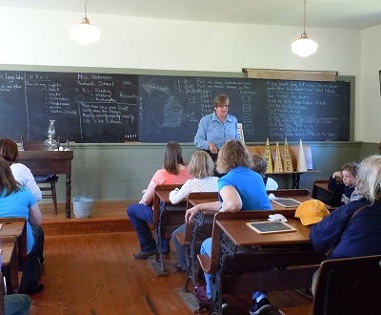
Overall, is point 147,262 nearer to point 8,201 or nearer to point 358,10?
point 8,201

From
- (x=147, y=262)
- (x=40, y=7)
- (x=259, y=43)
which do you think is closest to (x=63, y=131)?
(x=40, y=7)

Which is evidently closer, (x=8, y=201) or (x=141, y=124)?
→ (x=8, y=201)

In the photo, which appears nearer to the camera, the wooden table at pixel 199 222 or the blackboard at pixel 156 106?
the wooden table at pixel 199 222

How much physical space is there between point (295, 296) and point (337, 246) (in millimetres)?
1343

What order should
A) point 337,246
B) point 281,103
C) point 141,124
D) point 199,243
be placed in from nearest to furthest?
point 337,246
point 199,243
point 141,124
point 281,103

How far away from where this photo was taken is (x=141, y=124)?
604cm

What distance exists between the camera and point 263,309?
282cm

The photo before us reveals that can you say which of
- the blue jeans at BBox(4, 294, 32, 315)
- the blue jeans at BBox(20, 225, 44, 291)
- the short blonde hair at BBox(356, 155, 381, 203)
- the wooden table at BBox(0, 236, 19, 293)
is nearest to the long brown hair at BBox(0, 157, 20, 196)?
the wooden table at BBox(0, 236, 19, 293)

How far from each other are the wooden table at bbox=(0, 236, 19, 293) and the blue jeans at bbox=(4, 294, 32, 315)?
15 centimetres

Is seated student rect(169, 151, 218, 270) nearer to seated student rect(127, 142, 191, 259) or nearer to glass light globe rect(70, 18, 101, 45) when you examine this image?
seated student rect(127, 142, 191, 259)

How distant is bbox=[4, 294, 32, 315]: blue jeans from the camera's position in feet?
6.21

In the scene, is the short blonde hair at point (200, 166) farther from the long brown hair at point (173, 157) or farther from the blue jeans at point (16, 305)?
the blue jeans at point (16, 305)

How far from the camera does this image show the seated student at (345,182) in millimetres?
3549

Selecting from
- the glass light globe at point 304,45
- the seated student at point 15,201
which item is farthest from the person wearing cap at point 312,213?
the glass light globe at point 304,45
